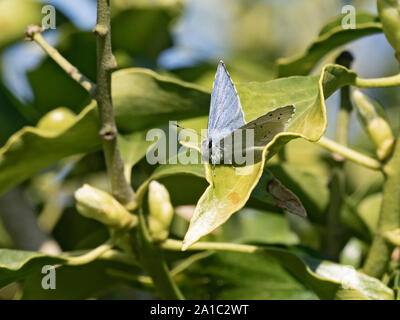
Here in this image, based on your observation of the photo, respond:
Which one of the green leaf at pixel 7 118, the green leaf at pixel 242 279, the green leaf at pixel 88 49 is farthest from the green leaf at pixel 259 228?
the green leaf at pixel 7 118

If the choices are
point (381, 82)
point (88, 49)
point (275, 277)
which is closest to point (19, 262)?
point (275, 277)

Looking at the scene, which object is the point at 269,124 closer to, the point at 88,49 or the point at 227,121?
the point at 227,121

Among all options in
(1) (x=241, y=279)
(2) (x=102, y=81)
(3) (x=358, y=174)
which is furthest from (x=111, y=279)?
(3) (x=358, y=174)

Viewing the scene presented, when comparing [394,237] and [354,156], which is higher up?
[354,156]

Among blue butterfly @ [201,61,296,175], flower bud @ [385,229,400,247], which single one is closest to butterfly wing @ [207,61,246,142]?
blue butterfly @ [201,61,296,175]

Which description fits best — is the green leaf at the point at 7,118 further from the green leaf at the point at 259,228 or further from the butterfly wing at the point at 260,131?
the butterfly wing at the point at 260,131

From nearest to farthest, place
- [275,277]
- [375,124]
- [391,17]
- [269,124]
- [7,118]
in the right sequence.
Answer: [269,124] → [391,17] → [375,124] → [275,277] → [7,118]

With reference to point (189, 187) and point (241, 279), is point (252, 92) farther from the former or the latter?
point (241, 279)

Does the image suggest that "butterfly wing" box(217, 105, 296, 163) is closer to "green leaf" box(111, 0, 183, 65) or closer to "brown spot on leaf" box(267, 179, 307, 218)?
"brown spot on leaf" box(267, 179, 307, 218)
